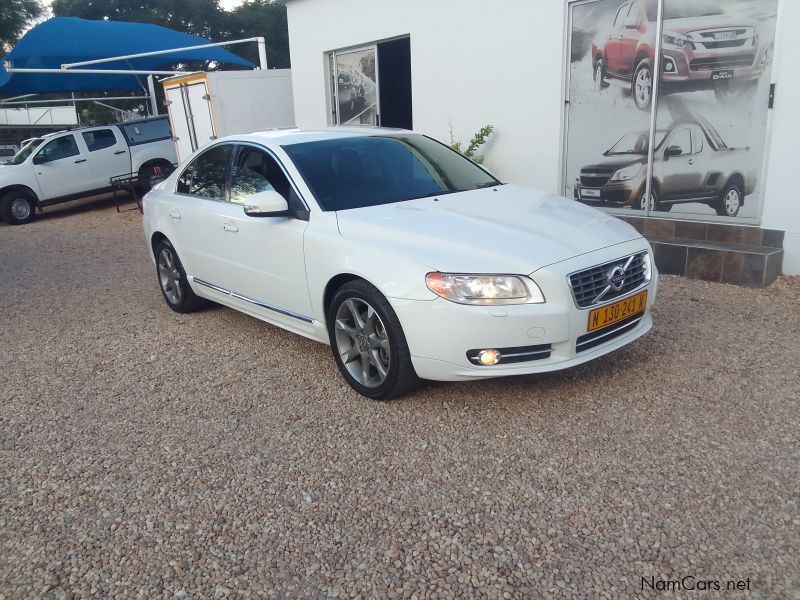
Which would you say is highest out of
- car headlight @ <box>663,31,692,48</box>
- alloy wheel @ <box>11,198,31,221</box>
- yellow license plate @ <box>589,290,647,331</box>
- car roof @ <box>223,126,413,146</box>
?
car headlight @ <box>663,31,692,48</box>

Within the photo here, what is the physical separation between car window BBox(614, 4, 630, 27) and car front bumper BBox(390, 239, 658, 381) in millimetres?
4467

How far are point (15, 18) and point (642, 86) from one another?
85.7 ft

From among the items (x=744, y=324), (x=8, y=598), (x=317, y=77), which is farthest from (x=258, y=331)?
(x=317, y=77)

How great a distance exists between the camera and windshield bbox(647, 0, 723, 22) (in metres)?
6.34

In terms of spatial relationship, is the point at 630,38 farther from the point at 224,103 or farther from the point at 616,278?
the point at 224,103

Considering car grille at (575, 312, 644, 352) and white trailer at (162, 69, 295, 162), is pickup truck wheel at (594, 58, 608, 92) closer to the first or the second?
car grille at (575, 312, 644, 352)

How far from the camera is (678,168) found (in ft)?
22.6

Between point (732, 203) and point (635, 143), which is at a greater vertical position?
point (635, 143)

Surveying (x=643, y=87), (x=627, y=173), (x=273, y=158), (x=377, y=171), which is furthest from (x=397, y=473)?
(x=643, y=87)

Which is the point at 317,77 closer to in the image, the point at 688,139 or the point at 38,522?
the point at 688,139

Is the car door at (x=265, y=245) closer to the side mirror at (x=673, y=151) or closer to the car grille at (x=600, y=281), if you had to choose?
the car grille at (x=600, y=281)

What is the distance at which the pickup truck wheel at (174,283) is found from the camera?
5871 millimetres

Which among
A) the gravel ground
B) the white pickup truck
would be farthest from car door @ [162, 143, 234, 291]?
the white pickup truck

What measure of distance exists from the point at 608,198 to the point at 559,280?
14.6ft
